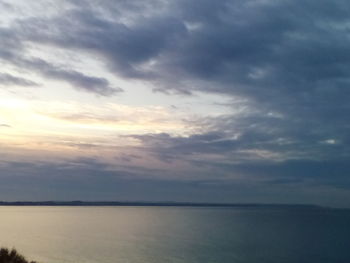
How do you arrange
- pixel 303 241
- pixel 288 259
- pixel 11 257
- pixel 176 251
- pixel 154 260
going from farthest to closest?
pixel 303 241 < pixel 176 251 < pixel 288 259 < pixel 154 260 < pixel 11 257

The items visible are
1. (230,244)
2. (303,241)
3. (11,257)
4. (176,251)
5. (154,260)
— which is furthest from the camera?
(303,241)

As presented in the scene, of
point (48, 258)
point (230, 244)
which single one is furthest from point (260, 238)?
point (48, 258)

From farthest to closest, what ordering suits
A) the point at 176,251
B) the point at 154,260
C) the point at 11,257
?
1. the point at 176,251
2. the point at 154,260
3. the point at 11,257

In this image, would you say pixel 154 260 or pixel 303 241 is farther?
pixel 303 241

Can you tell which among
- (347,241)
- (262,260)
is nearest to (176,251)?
(262,260)

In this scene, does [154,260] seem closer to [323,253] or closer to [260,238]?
[323,253]

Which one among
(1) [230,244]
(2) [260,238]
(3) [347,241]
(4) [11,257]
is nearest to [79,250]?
(1) [230,244]

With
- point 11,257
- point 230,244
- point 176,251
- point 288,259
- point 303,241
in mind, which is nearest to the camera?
point 11,257

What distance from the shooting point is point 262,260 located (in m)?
60.3

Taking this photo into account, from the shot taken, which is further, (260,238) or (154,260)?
(260,238)

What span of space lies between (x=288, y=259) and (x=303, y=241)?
27.5 m

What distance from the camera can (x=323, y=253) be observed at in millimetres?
70438

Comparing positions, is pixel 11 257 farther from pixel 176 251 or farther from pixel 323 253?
pixel 323 253

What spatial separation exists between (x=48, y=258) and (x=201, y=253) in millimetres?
22391
